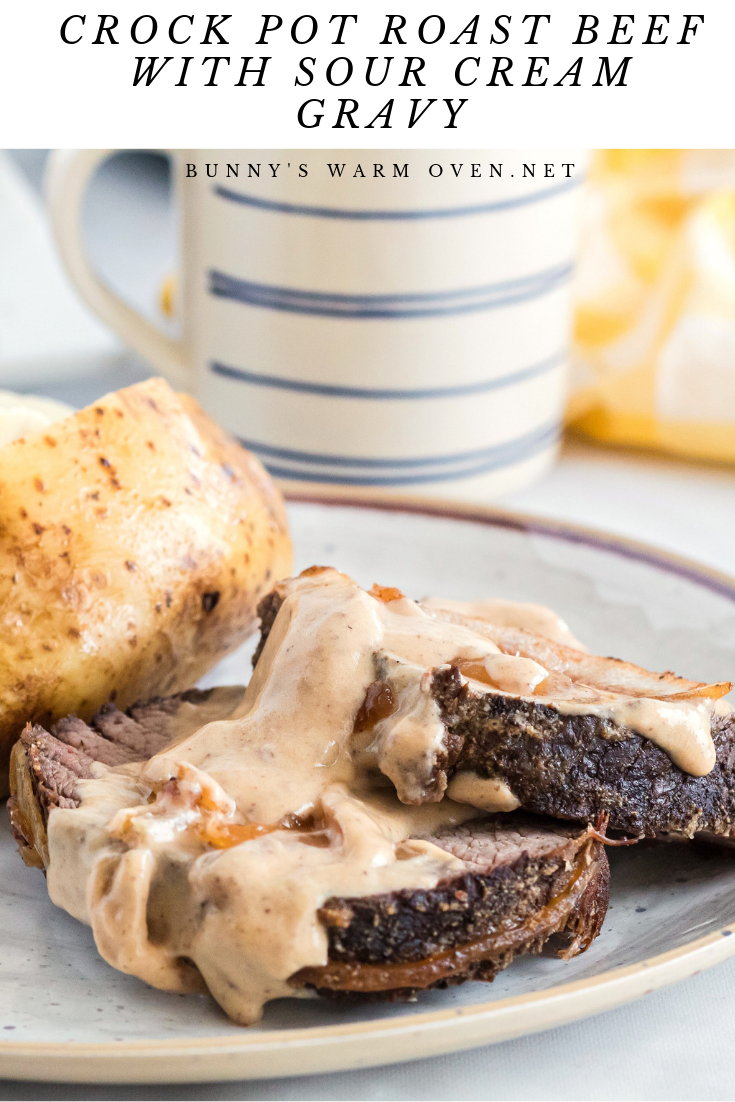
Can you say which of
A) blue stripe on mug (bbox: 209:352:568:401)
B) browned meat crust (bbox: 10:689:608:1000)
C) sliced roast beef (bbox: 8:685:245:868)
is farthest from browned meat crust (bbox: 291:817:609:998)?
blue stripe on mug (bbox: 209:352:568:401)

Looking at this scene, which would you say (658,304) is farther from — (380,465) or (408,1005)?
(408,1005)

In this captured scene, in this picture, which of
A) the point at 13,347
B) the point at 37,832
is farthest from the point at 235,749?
the point at 13,347

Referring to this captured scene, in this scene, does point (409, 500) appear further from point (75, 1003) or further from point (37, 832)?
point (75, 1003)

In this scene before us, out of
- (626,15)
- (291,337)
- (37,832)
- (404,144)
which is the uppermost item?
(626,15)

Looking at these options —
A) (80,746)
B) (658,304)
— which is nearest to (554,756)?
(80,746)

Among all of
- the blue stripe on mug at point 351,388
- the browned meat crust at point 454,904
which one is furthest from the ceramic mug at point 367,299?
the browned meat crust at point 454,904

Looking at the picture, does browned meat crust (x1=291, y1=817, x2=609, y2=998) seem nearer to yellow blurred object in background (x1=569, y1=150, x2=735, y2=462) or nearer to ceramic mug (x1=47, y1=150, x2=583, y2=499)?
ceramic mug (x1=47, y1=150, x2=583, y2=499)
